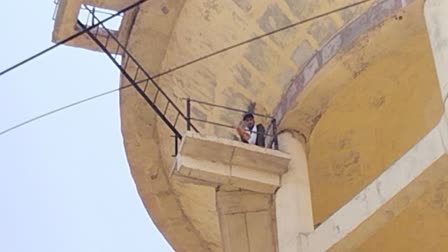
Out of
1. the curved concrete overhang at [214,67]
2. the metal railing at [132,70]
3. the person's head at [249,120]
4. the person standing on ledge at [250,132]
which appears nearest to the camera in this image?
the curved concrete overhang at [214,67]

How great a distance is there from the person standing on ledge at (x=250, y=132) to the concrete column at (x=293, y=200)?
211 mm

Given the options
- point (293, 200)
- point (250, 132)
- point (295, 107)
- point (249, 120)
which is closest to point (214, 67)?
point (249, 120)

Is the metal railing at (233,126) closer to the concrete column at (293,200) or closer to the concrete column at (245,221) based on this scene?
the concrete column at (293,200)

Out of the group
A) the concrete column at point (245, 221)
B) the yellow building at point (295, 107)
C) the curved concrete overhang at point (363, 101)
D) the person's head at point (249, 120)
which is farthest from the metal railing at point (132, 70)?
the curved concrete overhang at point (363, 101)

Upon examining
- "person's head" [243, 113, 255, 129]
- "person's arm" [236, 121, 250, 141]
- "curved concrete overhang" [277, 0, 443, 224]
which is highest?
"curved concrete overhang" [277, 0, 443, 224]

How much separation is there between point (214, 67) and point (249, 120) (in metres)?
1.02

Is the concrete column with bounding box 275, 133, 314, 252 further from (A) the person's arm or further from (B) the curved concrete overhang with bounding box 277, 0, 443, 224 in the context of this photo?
(A) the person's arm

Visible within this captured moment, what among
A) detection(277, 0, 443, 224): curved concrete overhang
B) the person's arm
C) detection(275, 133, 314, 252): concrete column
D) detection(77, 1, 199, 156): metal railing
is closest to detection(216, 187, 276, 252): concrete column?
detection(275, 133, 314, 252): concrete column

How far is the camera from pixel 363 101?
11688 millimetres

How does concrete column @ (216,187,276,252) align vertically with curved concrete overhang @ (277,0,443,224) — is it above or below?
below

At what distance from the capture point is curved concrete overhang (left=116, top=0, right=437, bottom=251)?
35.4ft

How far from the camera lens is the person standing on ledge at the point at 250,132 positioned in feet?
36.3

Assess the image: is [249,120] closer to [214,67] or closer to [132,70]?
[214,67]

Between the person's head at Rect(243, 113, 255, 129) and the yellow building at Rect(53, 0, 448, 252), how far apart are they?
0.19 meters
